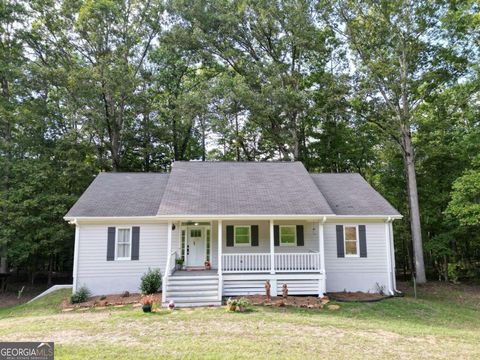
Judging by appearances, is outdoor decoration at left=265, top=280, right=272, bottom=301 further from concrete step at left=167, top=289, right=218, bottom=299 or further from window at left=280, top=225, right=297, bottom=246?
window at left=280, top=225, right=297, bottom=246

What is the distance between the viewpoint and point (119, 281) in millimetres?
12469

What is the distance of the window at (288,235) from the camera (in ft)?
43.8

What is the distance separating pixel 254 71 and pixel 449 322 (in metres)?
18.8

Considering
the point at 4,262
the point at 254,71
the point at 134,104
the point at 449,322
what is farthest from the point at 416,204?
the point at 4,262

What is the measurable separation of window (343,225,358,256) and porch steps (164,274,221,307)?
5676mm

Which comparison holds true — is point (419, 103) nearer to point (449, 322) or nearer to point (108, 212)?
point (449, 322)

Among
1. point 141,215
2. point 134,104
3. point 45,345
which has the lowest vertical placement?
point 45,345

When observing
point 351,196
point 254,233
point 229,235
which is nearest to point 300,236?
point 254,233

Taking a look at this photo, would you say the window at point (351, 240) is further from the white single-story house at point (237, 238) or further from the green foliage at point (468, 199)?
the green foliage at point (468, 199)

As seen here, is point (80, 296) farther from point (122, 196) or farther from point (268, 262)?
point (268, 262)

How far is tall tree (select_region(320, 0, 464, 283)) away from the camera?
17672 millimetres

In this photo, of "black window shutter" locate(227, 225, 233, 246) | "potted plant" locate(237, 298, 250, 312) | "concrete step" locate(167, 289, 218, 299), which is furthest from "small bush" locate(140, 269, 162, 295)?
"potted plant" locate(237, 298, 250, 312)

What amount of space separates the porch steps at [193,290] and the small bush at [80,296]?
3.56 metres

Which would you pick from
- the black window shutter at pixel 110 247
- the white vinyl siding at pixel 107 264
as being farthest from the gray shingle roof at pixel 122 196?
the black window shutter at pixel 110 247
